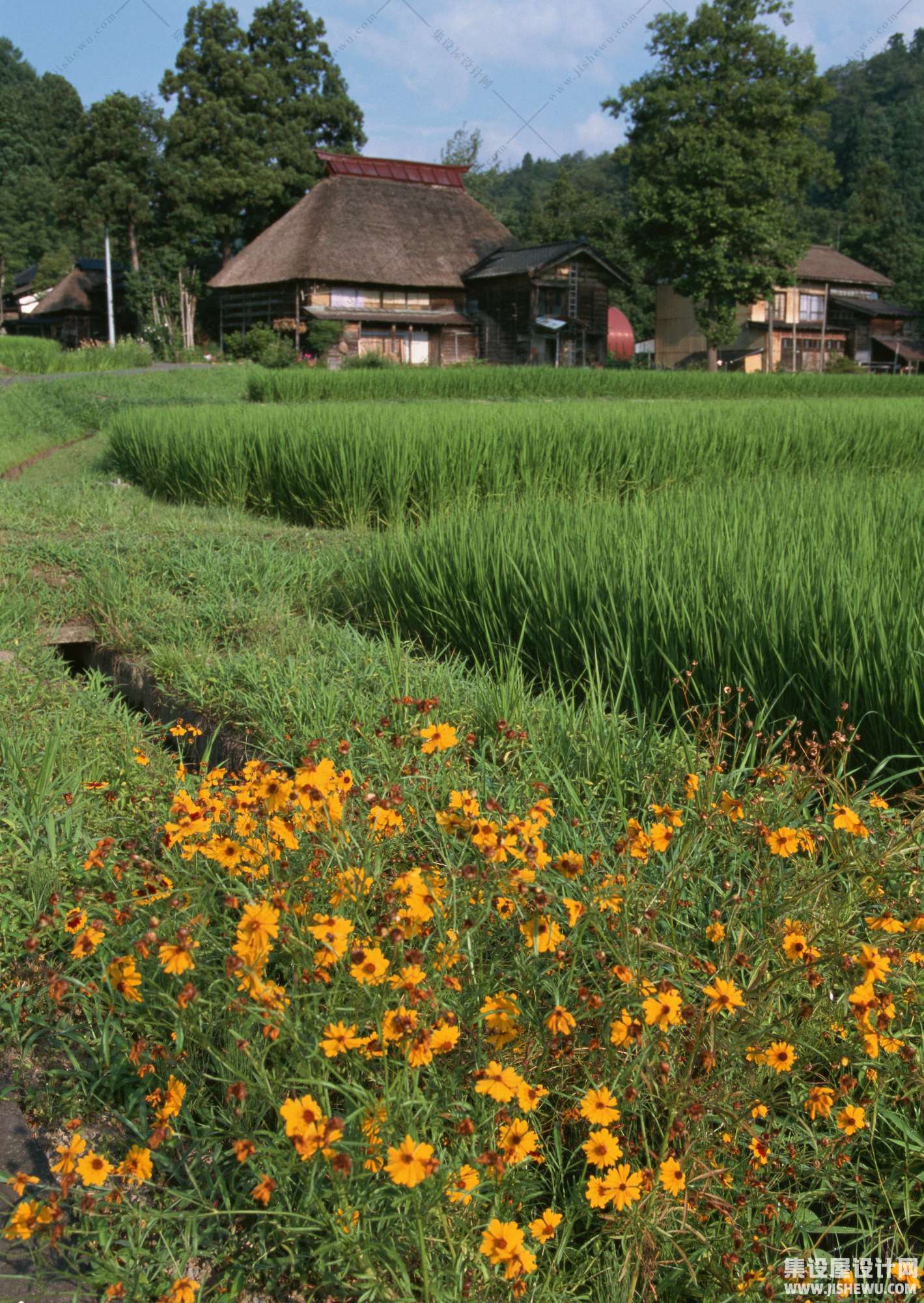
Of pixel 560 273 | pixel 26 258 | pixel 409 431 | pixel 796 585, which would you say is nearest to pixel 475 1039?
pixel 796 585

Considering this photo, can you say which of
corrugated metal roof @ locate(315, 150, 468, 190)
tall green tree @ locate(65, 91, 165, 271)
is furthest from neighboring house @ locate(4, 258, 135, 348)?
corrugated metal roof @ locate(315, 150, 468, 190)

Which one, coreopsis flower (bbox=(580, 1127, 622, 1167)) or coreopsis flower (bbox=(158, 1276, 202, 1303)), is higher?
coreopsis flower (bbox=(580, 1127, 622, 1167))

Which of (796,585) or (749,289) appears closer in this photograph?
(796,585)

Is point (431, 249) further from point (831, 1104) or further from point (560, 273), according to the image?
point (831, 1104)

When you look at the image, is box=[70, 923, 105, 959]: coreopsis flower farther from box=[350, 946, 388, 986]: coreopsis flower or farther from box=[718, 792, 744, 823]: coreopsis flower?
box=[718, 792, 744, 823]: coreopsis flower

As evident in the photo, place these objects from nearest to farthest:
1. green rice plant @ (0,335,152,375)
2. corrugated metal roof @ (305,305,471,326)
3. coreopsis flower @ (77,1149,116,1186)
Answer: coreopsis flower @ (77,1149,116,1186)
green rice plant @ (0,335,152,375)
corrugated metal roof @ (305,305,471,326)

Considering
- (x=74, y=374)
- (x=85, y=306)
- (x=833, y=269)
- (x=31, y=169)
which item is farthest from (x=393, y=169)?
(x=31, y=169)

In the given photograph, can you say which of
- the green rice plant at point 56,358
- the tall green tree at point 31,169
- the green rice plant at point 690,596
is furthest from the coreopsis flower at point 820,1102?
the tall green tree at point 31,169

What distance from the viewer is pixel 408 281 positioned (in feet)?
101

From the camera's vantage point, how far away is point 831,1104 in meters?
1.59

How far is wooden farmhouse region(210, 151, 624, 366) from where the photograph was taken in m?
30.2

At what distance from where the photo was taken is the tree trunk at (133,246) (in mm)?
33969

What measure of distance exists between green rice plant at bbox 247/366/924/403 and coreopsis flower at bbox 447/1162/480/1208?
52.9 ft

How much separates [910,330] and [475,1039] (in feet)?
163
